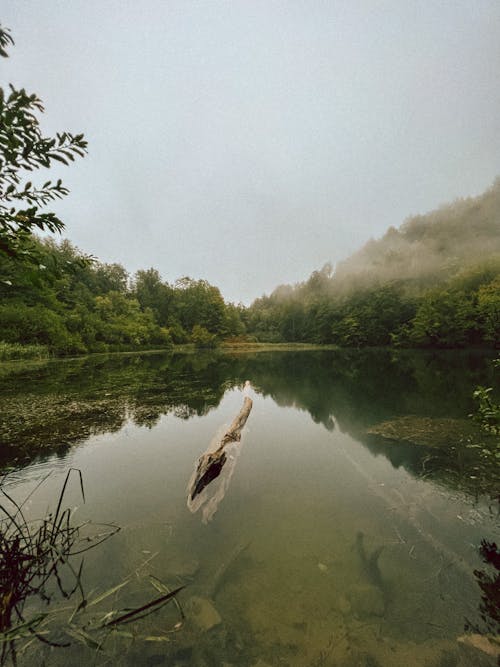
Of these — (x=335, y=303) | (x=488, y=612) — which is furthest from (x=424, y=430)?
(x=335, y=303)

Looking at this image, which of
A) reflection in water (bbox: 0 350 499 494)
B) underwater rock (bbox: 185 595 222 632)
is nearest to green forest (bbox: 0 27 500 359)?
reflection in water (bbox: 0 350 499 494)

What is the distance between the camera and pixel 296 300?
3551 inches

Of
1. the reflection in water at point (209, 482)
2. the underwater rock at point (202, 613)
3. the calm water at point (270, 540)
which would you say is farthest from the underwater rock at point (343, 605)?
the reflection in water at point (209, 482)

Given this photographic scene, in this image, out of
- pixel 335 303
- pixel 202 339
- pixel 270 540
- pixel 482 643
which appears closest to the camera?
pixel 482 643

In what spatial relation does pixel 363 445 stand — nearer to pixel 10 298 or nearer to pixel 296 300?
pixel 10 298

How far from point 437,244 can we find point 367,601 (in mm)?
95906

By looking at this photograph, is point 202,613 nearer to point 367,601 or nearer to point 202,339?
point 367,601

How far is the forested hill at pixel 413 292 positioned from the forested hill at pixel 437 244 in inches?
8.8

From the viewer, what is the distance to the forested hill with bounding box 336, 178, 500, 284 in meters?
68.2

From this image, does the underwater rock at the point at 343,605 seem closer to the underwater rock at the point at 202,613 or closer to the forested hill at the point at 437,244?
the underwater rock at the point at 202,613

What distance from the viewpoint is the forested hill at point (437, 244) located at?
2685 inches

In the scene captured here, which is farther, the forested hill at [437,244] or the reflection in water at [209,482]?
the forested hill at [437,244]

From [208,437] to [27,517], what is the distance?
4.80 m

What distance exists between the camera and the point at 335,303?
7475 centimetres
